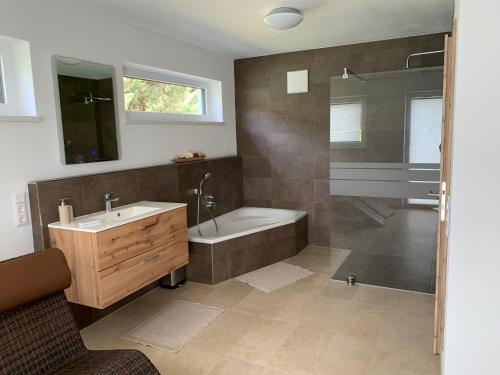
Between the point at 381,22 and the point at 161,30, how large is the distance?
2018 millimetres

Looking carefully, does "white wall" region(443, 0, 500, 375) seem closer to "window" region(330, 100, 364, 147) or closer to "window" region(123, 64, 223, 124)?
"window" region(330, 100, 364, 147)

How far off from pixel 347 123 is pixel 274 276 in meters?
1.69

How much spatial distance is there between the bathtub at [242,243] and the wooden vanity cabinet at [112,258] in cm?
70

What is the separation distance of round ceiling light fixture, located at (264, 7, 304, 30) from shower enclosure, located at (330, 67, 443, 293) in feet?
2.90

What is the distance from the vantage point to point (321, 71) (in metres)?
4.36

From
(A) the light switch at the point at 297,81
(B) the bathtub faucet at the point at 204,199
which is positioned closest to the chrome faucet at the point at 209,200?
(B) the bathtub faucet at the point at 204,199

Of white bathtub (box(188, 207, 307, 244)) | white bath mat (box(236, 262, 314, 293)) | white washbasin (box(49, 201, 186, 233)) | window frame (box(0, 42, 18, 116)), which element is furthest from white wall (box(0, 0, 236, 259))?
white bath mat (box(236, 262, 314, 293))

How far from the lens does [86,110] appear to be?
291cm

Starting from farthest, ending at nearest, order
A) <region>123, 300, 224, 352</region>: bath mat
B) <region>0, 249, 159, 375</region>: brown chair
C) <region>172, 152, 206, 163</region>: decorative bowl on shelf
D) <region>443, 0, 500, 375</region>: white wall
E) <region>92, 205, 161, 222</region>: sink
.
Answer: <region>172, 152, 206, 163</region>: decorative bowl on shelf → <region>92, 205, 161, 222</region>: sink → <region>123, 300, 224, 352</region>: bath mat → <region>0, 249, 159, 375</region>: brown chair → <region>443, 0, 500, 375</region>: white wall

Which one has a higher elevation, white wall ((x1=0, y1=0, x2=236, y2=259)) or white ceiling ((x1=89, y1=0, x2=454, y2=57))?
white ceiling ((x1=89, y1=0, x2=454, y2=57))

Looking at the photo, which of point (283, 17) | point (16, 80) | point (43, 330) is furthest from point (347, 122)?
point (43, 330)

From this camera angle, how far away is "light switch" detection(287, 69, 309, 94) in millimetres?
4422

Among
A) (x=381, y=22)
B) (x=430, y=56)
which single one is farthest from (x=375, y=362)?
(x=430, y=56)

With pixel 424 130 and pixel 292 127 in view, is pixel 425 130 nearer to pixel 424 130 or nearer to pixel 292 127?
pixel 424 130
